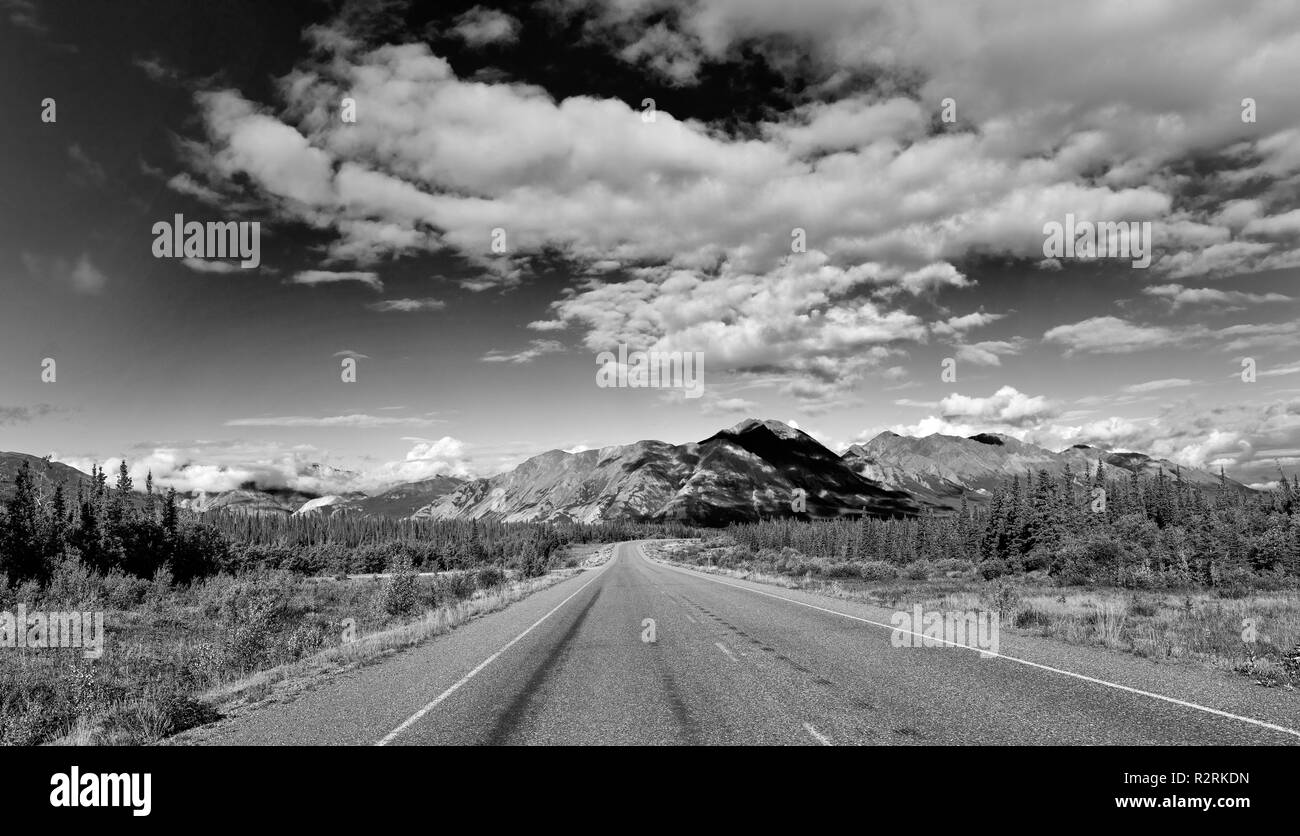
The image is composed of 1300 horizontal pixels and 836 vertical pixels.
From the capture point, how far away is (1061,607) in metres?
21.1

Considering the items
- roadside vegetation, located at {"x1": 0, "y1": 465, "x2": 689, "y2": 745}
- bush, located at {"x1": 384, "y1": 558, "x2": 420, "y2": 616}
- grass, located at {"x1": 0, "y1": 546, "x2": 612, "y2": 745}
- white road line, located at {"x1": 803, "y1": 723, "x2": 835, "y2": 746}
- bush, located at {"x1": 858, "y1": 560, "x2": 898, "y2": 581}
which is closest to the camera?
white road line, located at {"x1": 803, "y1": 723, "x2": 835, "y2": 746}

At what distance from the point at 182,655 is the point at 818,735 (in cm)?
1981

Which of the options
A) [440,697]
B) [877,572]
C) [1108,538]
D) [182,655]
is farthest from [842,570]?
[440,697]

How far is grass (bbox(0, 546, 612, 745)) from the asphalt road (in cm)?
110

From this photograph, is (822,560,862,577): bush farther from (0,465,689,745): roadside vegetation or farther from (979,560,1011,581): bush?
(0,465,689,745): roadside vegetation

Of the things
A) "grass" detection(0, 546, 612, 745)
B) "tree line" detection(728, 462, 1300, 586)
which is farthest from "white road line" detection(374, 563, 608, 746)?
"tree line" detection(728, 462, 1300, 586)

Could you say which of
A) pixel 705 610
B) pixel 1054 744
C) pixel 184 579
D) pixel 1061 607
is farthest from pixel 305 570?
pixel 1054 744

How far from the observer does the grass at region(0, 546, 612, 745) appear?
29.6 ft

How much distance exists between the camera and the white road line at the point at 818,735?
702 centimetres

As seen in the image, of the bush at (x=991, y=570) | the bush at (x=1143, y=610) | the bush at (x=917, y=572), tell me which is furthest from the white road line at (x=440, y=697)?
the bush at (x=991, y=570)

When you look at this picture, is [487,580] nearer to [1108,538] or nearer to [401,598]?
[401,598]

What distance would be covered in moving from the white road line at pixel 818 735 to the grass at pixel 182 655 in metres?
8.02

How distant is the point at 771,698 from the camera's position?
29.7 ft

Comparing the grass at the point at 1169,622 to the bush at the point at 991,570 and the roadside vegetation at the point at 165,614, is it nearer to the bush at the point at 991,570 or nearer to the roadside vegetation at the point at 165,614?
the bush at the point at 991,570
